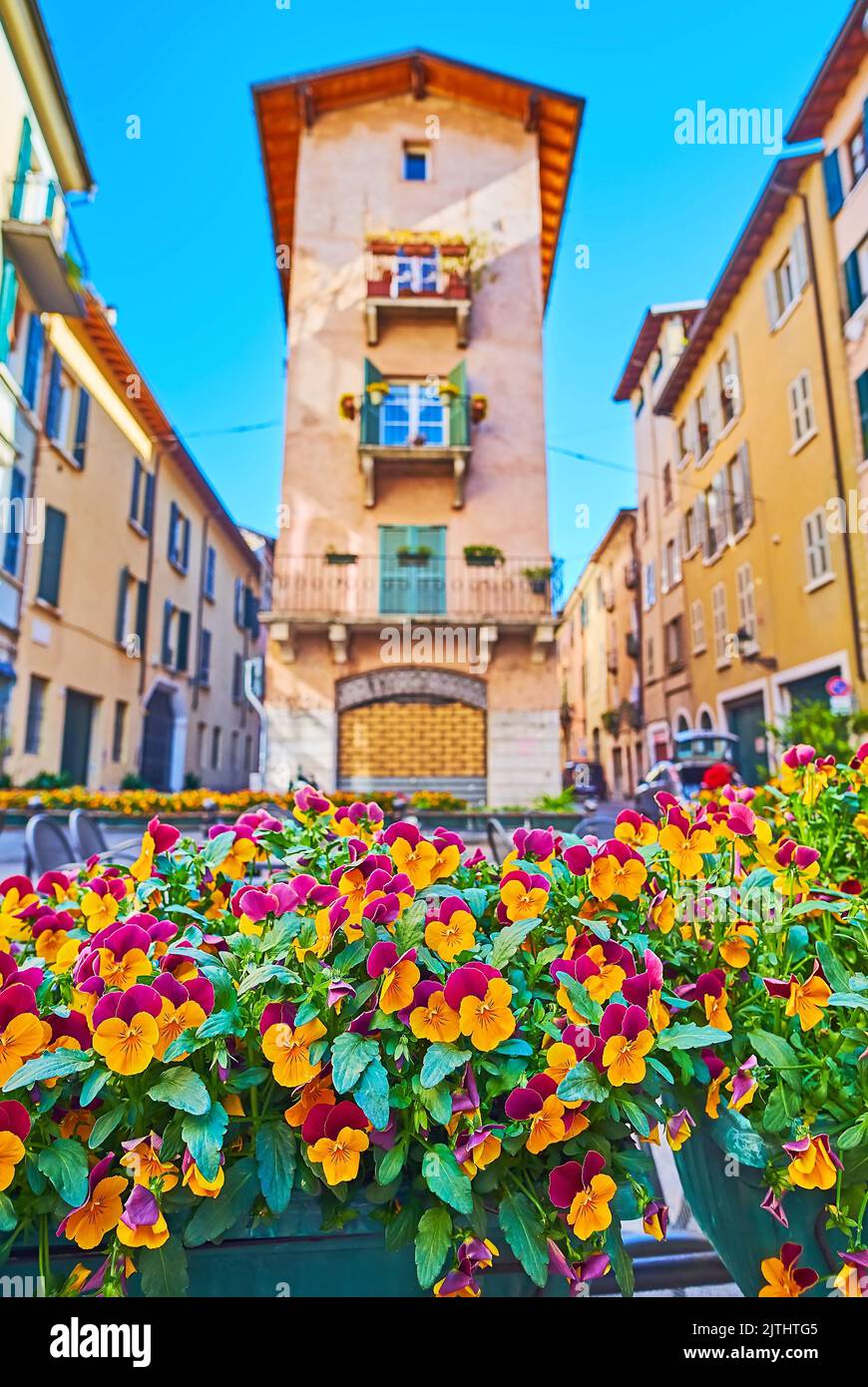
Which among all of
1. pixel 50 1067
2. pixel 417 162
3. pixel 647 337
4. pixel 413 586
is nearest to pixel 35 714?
pixel 413 586

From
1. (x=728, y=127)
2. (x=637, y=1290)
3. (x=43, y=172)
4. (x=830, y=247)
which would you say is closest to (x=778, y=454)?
(x=830, y=247)

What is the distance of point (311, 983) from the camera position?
1.00 meters

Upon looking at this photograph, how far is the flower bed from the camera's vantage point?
86 cm

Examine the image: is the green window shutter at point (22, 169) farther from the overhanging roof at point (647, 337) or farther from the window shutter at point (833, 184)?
the overhanging roof at point (647, 337)

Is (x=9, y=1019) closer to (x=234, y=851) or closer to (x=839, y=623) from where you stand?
(x=234, y=851)

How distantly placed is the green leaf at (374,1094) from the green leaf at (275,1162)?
10 centimetres

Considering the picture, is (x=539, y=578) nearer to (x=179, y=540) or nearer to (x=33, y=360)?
(x=33, y=360)

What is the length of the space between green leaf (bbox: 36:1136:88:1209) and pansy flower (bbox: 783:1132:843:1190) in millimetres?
836

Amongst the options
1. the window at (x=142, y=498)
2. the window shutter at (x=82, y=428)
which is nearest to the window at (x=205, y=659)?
the window at (x=142, y=498)

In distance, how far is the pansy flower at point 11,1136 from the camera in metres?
0.82

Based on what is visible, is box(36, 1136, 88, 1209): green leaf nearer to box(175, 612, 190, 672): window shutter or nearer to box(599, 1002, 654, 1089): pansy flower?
box(599, 1002, 654, 1089): pansy flower

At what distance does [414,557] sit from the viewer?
1384 centimetres
